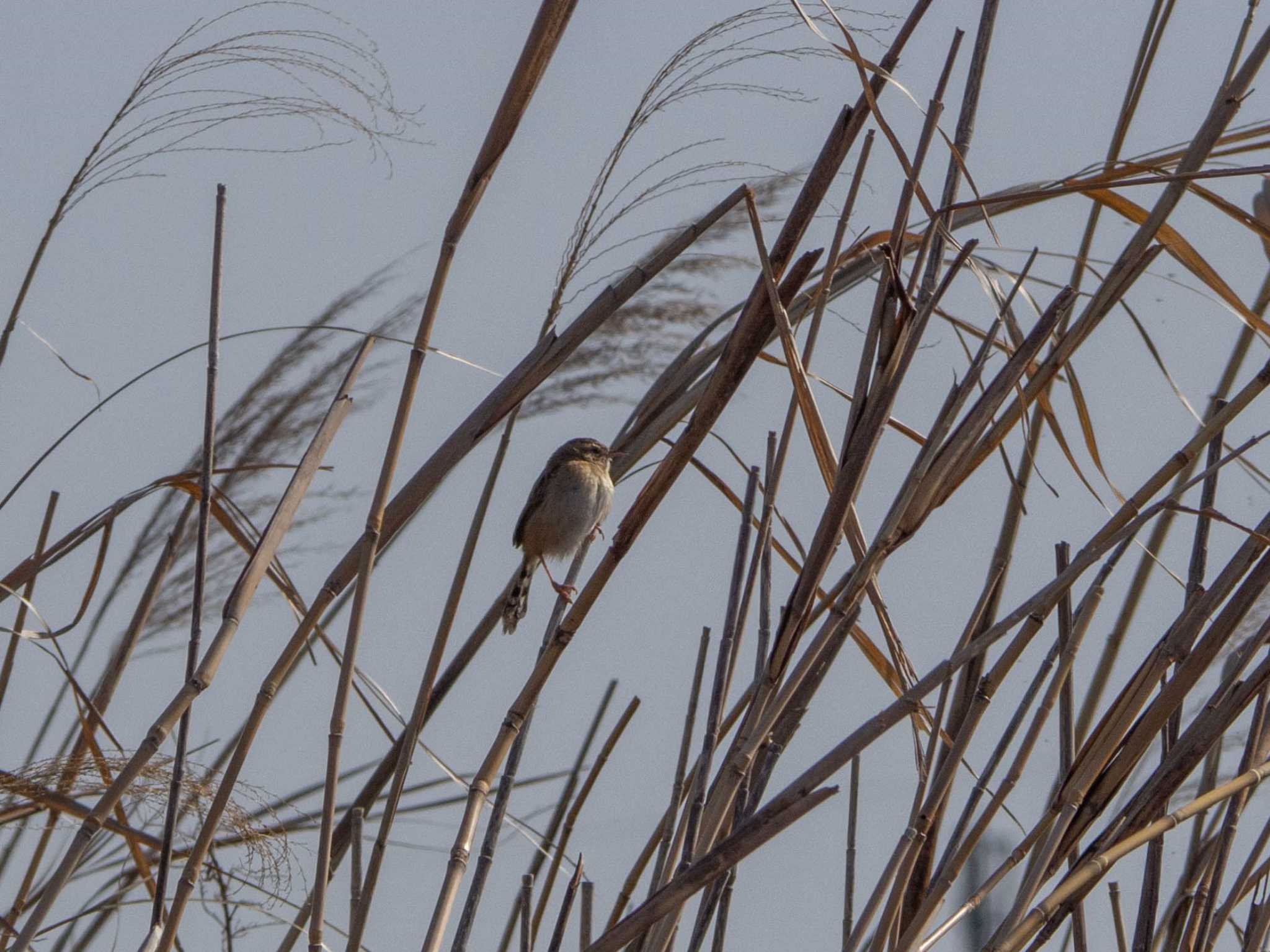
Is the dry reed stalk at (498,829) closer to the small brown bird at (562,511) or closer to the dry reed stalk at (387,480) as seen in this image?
the dry reed stalk at (387,480)

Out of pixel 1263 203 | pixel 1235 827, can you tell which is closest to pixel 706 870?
pixel 1235 827

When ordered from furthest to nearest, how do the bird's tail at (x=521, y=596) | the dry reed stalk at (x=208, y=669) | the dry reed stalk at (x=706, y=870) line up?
the bird's tail at (x=521, y=596) < the dry reed stalk at (x=208, y=669) < the dry reed stalk at (x=706, y=870)

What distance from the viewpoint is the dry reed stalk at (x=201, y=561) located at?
187 cm

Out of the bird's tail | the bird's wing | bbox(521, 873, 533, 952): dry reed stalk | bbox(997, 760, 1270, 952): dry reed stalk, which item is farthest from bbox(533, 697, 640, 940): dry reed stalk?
the bird's wing

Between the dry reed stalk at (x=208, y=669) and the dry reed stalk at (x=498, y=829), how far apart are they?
0.37 meters

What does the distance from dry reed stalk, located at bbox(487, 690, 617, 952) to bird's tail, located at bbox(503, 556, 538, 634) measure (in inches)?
48.1

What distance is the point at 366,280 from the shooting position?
329cm

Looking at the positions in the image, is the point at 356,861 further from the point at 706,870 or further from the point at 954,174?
the point at 954,174

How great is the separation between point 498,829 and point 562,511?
2649 mm

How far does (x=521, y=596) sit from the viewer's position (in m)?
4.40

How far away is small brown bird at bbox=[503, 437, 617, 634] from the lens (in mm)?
4574

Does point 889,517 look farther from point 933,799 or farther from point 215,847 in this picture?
point 215,847

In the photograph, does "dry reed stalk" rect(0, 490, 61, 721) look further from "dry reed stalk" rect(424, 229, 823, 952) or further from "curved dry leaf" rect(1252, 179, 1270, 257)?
"curved dry leaf" rect(1252, 179, 1270, 257)

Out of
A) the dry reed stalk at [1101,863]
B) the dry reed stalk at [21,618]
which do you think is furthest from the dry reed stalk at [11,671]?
the dry reed stalk at [1101,863]
